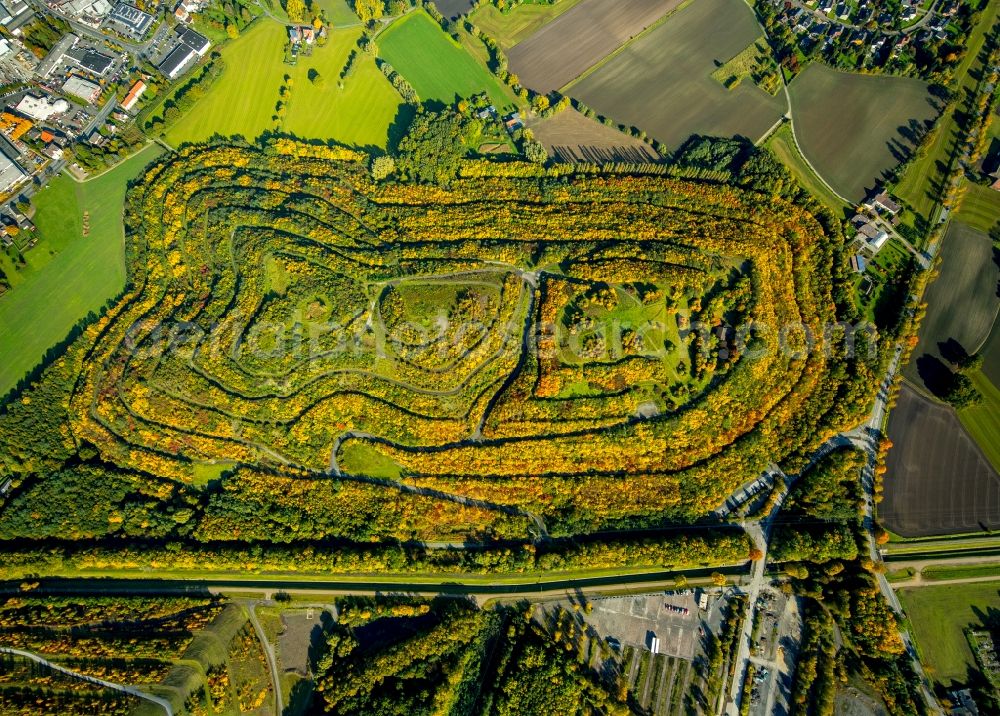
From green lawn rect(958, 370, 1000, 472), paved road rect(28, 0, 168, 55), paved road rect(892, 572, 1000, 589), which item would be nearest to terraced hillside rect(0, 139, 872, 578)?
green lawn rect(958, 370, 1000, 472)

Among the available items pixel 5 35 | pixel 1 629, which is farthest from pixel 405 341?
pixel 5 35

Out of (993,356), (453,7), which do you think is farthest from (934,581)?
(453,7)

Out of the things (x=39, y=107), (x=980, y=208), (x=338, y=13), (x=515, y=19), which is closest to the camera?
(x=980, y=208)

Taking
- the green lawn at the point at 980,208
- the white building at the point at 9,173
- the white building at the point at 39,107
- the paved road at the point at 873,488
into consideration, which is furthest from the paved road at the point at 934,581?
the white building at the point at 39,107

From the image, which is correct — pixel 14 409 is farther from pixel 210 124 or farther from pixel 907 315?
pixel 907 315

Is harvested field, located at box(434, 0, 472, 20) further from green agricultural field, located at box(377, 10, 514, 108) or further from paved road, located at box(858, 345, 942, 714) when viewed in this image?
paved road, located at box(858, 345, 942, 714)

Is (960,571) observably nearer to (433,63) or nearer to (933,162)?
(933,162)
